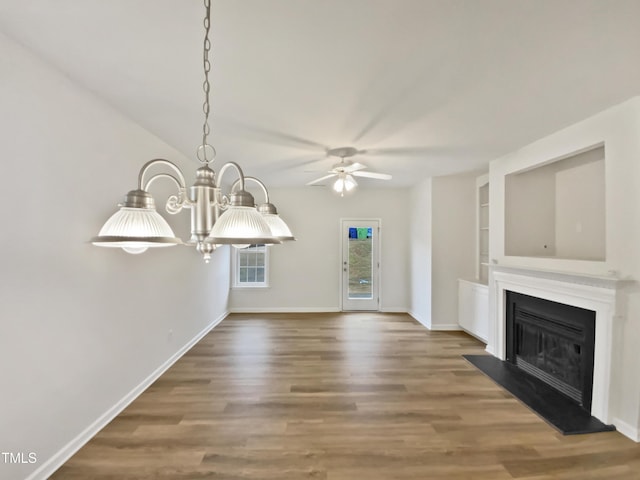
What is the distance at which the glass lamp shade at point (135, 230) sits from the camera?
79 centimetres

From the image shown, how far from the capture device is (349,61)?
1771 mm

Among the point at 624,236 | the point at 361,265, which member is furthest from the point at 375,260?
the point at 624,236

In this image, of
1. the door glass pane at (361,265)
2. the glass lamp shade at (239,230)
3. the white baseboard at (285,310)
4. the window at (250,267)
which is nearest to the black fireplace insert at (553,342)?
the door glass pane at (361,265)

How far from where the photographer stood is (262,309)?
237 inches

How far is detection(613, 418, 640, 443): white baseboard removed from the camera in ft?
7.18

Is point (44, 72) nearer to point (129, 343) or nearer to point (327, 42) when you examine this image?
point (327, 42)

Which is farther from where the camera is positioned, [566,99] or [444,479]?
[566,99]

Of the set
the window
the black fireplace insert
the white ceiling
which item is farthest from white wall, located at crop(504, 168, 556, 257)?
the window

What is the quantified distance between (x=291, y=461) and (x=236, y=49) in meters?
2.69

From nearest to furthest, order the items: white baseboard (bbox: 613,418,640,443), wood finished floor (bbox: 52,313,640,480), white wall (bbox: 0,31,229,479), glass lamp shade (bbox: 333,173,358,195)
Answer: white wall (bbox: 0,31,229,479) < wood finished floor (bbox: 52,313,640,480) < white baseboard (bbox: 613,418,640,443) < glass lamp shade (bbox: 333,173,358,195)

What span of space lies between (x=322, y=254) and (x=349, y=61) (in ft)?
14.9

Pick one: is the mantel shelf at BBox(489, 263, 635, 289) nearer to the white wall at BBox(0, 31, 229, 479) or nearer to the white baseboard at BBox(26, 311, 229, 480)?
the white wall at BBox(0, 31, 229, 479)

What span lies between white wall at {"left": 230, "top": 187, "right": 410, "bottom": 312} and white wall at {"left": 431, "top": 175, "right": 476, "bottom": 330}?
1.15 metres

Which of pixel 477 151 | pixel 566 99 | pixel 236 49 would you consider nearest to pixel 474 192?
pixel 477 151
